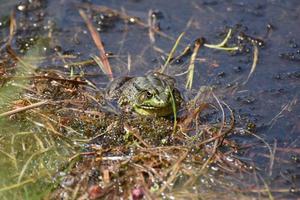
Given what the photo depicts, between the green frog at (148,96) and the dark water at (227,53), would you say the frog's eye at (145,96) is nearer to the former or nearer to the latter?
the green frog at (148,96)

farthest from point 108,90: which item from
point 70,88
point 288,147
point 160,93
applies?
point 288,147

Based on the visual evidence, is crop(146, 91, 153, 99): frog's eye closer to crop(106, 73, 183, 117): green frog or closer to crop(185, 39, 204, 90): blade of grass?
crop(106, 73, 183, 117): green frog

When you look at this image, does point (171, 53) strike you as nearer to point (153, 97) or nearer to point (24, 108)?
point (153, 97)

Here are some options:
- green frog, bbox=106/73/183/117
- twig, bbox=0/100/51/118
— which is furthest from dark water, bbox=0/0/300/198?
twig, bbox=0/100/51/118

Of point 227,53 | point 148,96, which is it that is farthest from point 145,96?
point 227,53

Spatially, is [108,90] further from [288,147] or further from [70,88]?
[288,147]

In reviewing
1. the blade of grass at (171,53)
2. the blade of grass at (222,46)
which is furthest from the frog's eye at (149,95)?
the blade of grass at (222,46)
